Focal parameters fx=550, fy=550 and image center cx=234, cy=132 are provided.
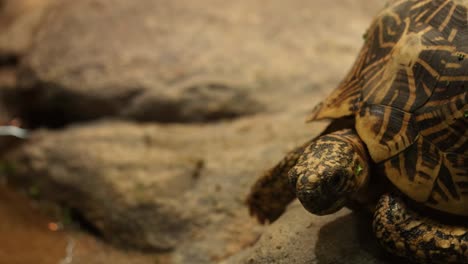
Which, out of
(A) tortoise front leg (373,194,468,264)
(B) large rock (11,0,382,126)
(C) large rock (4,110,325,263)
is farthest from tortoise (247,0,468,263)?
(B) large rock (11,0,382,126)

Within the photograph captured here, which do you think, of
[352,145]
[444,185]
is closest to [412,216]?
[444,185]

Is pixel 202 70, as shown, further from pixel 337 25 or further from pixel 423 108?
pixel 423 108

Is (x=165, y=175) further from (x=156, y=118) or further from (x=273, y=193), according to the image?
(x=273, y=193)

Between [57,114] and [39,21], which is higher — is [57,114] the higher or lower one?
the lower one

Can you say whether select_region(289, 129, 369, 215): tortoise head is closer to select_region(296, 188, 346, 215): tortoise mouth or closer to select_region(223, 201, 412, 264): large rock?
select_region(296, 188, 346, 215): tortoise mouth

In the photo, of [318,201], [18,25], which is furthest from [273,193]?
[18,25]
